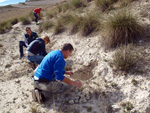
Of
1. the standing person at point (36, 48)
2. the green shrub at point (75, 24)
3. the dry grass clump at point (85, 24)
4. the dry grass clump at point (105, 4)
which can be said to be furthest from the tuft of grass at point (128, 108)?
the dry grass clump at point (105, 4)

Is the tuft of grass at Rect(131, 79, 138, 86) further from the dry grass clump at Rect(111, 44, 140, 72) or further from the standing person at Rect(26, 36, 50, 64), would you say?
the standing person at Rect(26, 36, 50, 64)

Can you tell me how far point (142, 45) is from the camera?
359cm

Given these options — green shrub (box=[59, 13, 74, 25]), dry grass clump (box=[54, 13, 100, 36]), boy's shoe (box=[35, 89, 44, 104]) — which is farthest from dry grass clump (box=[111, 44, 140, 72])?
green shrub (box=[59, 13, 74, 25])

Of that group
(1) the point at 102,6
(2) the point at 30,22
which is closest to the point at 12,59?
(1) the point at 102,6

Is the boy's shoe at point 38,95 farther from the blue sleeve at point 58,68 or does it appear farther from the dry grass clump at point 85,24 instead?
the dry grass clump at point 85,24

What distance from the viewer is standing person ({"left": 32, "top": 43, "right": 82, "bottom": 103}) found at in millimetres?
2641

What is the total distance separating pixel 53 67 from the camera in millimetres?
2758

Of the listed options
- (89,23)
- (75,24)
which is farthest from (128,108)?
(75,24)

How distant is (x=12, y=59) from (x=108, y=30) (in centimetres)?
423

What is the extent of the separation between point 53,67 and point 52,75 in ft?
0.79

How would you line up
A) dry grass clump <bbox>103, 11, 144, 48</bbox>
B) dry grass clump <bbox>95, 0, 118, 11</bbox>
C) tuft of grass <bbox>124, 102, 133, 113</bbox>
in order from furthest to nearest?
1. dry grass clump <bbox>95, 0, 118, 11</bbox>
2. dry grass clump <bbox>103, 11, 144, 48</bbox>
3. tuft of grass <bbox>124, 102, 133, 113</bbox>

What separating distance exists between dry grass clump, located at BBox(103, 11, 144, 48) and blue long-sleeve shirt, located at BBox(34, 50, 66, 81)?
6.22 ft

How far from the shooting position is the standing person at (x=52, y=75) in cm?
264

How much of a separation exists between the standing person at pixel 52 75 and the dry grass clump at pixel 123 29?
1.70 m
